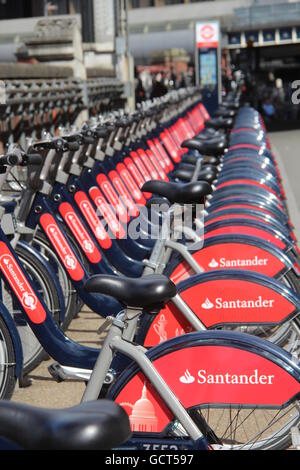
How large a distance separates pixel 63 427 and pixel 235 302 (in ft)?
8.08

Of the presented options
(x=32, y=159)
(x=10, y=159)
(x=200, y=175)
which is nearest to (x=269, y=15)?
(x=200, y=175)

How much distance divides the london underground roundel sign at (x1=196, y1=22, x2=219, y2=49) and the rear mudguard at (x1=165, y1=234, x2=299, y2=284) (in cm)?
1909

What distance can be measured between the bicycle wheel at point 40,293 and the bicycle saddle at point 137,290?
183cm

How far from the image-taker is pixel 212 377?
10.0ft

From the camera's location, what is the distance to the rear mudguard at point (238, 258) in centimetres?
470

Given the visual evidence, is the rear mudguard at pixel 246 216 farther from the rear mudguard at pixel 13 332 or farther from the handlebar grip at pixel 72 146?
the rear mudguard at pixel 13 332

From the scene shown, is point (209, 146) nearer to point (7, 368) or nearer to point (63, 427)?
point (7, 368)

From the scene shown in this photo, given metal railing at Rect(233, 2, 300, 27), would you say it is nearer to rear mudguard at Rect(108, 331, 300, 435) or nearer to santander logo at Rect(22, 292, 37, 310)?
santander logo at Rect(22, 292, 37, 310)

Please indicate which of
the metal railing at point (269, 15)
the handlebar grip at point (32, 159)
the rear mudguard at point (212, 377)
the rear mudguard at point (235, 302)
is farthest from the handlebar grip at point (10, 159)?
the metal railing at point (269, 15)

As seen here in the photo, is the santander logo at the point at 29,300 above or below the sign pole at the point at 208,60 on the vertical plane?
below

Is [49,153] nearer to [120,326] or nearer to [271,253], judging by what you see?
[271,253]

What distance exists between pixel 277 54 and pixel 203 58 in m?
36.3

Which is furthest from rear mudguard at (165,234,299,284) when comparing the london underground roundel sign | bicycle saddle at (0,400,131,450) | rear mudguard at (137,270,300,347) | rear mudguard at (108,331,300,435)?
the london underground roundel sign

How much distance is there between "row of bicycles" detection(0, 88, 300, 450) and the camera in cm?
287
